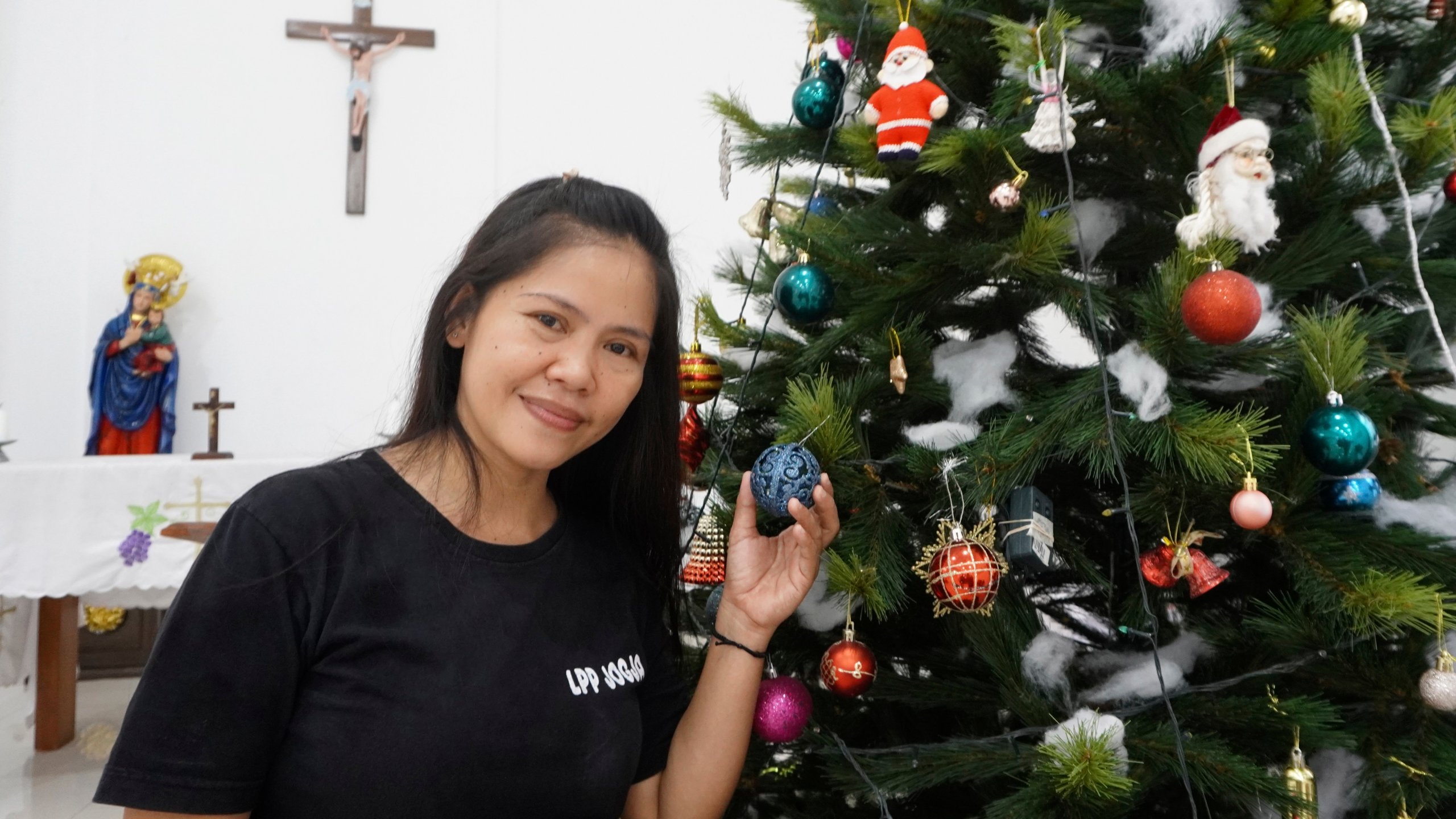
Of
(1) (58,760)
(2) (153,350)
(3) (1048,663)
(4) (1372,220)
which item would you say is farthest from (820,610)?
(2) (153,350)

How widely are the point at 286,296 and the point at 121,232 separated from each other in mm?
648

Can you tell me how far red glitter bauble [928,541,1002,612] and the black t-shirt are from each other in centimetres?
32

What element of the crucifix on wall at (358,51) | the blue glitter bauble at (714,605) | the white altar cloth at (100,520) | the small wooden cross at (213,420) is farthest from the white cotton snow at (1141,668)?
A: the crucifix on wall at (358,51)

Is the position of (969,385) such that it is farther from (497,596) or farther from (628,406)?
(497,596)

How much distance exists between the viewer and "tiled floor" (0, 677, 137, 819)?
2.13 meters

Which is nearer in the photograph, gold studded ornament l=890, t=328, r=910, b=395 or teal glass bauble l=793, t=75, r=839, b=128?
gold studded ornament l=890, t=328, r=910, b=395

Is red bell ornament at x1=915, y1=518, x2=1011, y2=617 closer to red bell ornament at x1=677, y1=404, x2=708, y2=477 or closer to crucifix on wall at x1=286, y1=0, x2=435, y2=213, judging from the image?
red bell ornament at x1=677, y1=404, x2=708, y2=477

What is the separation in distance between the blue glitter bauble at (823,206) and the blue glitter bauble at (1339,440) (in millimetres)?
516

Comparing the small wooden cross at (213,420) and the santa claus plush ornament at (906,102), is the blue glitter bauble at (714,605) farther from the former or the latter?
the small wooden cross at (213,420)

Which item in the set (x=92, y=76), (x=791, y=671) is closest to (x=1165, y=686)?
(x=791, y=671)

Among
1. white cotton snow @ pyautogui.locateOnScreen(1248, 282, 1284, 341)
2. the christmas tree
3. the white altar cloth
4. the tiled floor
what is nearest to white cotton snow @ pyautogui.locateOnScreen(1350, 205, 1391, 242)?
the christmas tree

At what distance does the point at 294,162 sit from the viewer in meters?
3.60

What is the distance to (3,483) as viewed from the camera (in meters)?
2.23

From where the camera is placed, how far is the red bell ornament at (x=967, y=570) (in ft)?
2.45
